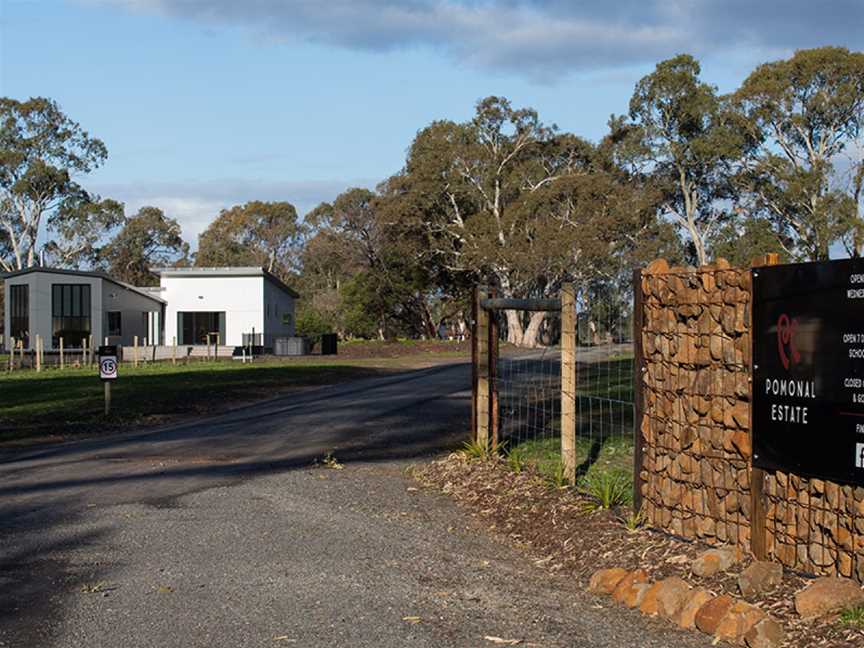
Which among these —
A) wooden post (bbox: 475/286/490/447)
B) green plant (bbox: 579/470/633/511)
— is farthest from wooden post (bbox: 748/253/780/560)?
wooden post (bbox: 475/286/490/447)

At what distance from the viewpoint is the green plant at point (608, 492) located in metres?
9.06

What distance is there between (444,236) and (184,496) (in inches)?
2094

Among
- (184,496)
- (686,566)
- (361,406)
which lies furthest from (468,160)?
(686,566)

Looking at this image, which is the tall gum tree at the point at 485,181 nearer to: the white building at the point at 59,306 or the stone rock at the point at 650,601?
the white building at the point at 59,306

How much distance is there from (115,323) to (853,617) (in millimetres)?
62159

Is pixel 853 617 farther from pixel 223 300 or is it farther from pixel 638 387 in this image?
pixel 223 300

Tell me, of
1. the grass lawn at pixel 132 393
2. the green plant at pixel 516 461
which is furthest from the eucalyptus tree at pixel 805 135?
the green plant at pixel 516 461

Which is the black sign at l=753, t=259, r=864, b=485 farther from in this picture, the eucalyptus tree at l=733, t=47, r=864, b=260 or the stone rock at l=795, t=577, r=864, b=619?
the eucalyptus tree at l=733, t=47, r=864, b=260

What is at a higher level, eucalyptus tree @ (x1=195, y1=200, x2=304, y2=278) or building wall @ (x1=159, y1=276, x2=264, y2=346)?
eucalyptus tree @ (x1=195, y1=200, x2=304, y2=278)

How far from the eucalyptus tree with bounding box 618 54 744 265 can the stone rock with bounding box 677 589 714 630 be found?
49.5 metres

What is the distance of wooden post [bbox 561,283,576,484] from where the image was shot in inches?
390

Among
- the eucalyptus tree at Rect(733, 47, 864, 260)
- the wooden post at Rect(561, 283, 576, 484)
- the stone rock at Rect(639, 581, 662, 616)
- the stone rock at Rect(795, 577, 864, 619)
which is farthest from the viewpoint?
the eucalyptus tree at Rect(733, 47, 864, 260)

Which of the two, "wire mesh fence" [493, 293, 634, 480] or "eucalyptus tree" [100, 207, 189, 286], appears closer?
"wire mesh fence" [493, 293, 634, 480]

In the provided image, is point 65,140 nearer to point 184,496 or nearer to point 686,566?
point 184,496
